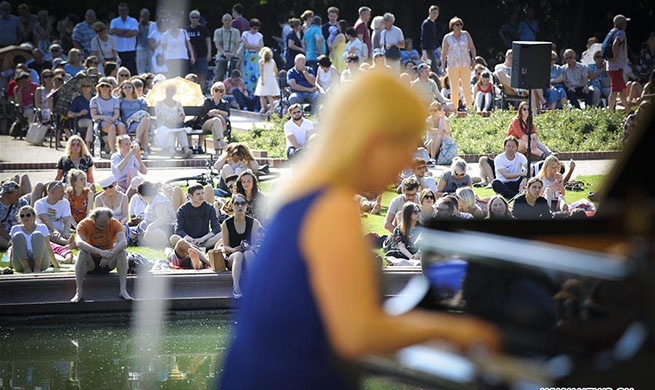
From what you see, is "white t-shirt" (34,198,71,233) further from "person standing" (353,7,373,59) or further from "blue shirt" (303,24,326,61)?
"person standing" (353,7,373,59)

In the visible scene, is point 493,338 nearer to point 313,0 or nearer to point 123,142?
point 123,142

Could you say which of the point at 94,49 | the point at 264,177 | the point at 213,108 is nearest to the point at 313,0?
the point at 94,49

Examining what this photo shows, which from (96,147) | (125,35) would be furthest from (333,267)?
(125,35)

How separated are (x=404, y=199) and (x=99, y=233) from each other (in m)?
3.25

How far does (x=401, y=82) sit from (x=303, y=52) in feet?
69.4

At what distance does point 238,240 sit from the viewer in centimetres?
1157

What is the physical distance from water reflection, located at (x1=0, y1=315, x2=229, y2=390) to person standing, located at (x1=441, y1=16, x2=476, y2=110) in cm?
1182

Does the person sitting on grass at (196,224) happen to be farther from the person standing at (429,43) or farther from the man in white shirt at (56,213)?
the person standing at (429,43)

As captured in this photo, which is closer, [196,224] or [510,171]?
[196,224]

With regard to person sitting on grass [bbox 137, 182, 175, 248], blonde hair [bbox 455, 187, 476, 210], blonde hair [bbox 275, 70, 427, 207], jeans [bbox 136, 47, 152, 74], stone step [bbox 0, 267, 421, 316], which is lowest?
stone step [bbox 0, 267, 421, 316]

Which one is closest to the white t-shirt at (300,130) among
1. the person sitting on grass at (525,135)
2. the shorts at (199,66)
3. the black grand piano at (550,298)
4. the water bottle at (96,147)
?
the person sitting on grass at (525,135)

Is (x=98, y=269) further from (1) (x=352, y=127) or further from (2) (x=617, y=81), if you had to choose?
(2) (x=617, y=81)

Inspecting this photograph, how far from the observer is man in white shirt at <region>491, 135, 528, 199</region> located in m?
15.4

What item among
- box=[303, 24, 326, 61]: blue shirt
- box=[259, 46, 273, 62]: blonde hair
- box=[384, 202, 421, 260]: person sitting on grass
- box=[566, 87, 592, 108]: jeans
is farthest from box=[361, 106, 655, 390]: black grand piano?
box=[566, 87, 592, 108]: jeans
